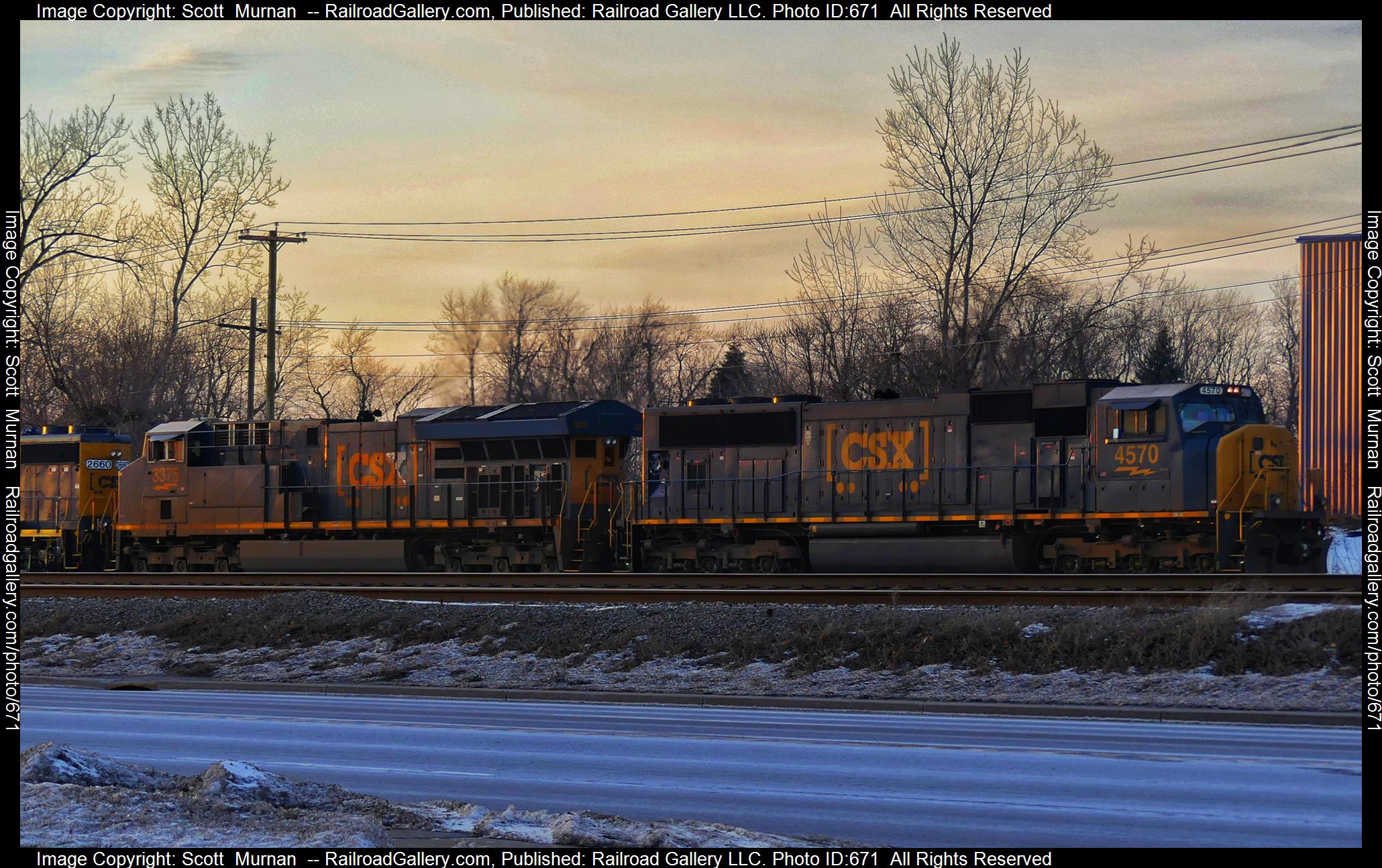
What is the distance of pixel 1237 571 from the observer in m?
22.9

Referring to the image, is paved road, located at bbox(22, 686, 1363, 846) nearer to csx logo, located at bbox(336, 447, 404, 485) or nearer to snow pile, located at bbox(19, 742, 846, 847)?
snow pile, located at bbox(19, 742, 846, 847)

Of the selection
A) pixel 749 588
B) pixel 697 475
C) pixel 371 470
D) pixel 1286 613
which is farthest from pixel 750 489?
pixel 1286 613

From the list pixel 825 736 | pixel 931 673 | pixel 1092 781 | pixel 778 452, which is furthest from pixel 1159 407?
pixel 1092 781

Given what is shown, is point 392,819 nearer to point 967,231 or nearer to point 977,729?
point 977,729

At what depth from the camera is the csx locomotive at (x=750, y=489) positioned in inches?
960

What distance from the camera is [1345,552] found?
29312 millimetres

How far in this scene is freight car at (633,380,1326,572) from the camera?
23.9 m

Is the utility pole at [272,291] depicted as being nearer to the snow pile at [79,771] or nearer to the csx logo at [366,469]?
the csx logo at [366,469]

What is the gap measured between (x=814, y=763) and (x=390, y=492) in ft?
74.7

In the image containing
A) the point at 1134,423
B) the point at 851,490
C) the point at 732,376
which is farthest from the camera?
the point at 732,376

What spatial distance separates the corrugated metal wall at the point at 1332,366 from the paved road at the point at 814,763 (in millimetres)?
31688

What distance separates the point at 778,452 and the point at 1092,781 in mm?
19130

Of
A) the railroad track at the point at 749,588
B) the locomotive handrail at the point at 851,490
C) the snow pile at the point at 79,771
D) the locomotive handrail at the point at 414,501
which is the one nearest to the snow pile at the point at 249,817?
the snow pile at the point at 79,771

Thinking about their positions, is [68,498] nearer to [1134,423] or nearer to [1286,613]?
[1134,423]
